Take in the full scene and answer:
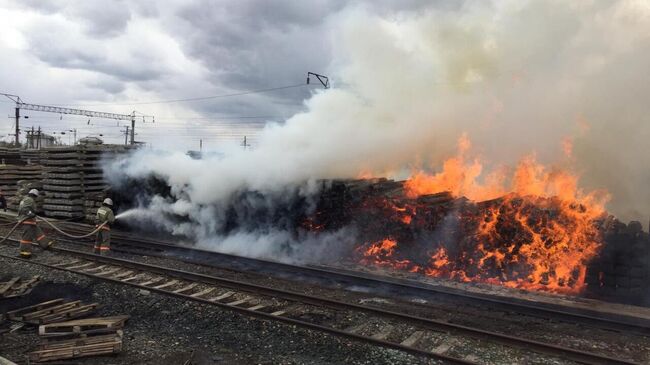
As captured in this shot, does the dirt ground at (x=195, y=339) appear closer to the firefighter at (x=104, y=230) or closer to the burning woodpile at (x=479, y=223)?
the firefighter at (x=104, y=230)

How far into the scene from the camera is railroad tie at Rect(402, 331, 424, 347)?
6531 millimetres

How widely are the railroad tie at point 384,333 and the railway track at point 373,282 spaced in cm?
234

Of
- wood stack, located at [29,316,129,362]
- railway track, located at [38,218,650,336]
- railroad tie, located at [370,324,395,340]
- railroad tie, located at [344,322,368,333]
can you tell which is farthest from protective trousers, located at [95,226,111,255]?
railroad tie, located at [370,324,395,340]

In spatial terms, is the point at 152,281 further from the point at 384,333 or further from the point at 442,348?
the point at 442,348

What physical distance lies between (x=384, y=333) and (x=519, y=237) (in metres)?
5.91

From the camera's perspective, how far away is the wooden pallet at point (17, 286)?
8438 mm

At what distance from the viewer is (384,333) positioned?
6.96 m

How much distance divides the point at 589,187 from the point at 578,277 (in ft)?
11.4

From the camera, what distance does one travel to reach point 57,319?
693 cm

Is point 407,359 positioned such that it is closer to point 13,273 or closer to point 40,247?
point 13,273

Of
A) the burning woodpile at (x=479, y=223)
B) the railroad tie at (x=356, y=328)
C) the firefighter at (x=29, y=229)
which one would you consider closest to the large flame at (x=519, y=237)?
the burning woodpile at (x=479, y=223)

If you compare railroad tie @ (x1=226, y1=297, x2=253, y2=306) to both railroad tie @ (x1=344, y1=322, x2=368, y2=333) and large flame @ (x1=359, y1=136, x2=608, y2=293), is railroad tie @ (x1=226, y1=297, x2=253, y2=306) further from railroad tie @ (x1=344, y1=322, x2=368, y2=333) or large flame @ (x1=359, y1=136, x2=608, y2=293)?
large flame @ (x1=359, y1=136, x2=608, y2=293)

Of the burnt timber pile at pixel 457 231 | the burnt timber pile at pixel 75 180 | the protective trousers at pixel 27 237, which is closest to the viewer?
the burnt timber pile at pixel 457 231

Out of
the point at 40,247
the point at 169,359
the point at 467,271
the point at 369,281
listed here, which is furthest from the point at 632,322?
the point at 40,247
